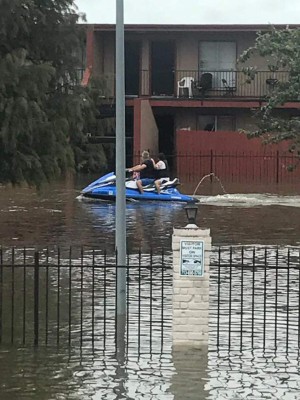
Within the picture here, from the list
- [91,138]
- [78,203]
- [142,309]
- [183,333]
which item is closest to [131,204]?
[78,203]

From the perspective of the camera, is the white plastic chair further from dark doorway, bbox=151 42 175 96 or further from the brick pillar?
the brick pillar

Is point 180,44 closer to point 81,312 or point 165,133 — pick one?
point 165,133

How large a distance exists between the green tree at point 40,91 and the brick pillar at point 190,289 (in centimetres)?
336

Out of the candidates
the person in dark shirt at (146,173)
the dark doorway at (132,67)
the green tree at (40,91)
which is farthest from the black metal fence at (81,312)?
the dark doorway at (132,67)

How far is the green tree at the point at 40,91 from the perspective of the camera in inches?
464

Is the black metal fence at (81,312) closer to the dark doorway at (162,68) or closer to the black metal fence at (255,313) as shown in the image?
the black metal fence at (255,313)

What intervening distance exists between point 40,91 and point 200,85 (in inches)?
1047

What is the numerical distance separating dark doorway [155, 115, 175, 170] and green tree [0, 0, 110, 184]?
27.4 meters

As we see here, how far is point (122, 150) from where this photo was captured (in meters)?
10.7

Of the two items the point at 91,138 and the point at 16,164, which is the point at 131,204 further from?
the point at 16,164

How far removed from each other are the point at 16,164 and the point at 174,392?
18.3 ft

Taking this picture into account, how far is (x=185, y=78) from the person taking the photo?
3912 cm

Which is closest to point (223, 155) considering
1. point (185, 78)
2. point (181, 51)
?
point (185, 78)

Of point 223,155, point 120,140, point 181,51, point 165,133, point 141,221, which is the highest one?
point 181,51
